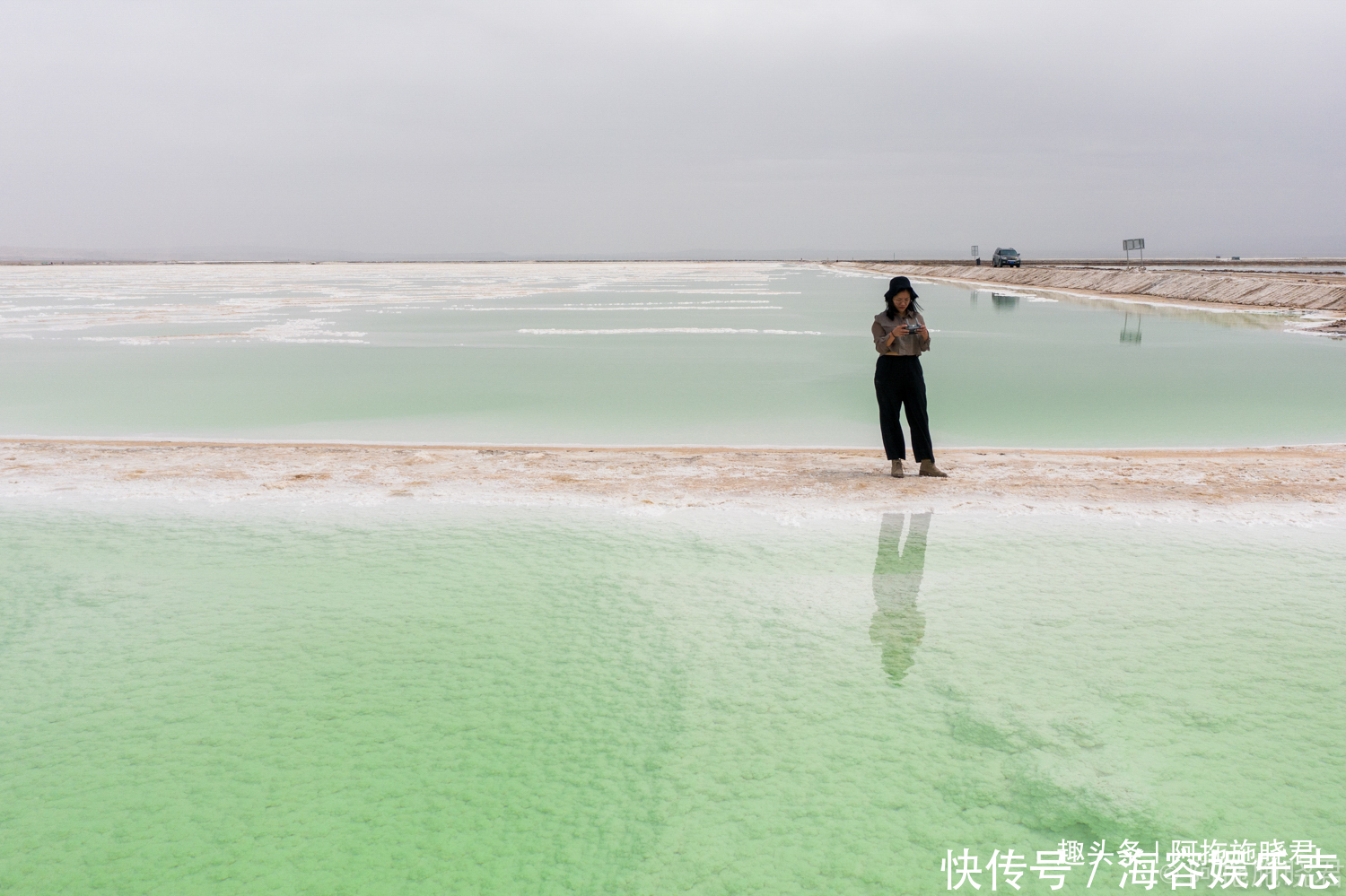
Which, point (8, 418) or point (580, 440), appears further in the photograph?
point (8, 418)

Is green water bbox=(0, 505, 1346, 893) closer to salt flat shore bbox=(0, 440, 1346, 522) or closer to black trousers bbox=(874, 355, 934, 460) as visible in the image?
salt flat shore bbox=(0, 440, 1346, 522)

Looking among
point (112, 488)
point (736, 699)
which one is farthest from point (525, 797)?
point (112, 488)

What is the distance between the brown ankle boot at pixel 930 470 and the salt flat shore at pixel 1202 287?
20779mm

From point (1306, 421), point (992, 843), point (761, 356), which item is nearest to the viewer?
point (992, 843)

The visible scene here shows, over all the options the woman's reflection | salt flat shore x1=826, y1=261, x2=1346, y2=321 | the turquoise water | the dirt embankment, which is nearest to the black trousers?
the woman's reflection

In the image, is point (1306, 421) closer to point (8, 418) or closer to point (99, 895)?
point (99, 895)

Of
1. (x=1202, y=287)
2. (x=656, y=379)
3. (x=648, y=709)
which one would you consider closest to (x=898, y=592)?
(x=648, y=709)

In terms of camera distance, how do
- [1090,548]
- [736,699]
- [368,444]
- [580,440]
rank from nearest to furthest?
[736,699], [1090,548], [368,444], [580,440]

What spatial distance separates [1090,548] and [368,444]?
6379 mm

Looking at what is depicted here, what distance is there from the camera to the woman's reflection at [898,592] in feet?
13.0

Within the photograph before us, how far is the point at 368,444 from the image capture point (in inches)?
347

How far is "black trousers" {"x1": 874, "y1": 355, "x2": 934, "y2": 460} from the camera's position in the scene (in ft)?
22.9

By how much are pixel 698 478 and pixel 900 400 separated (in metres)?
1.69

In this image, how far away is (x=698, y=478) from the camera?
7.29 metres
